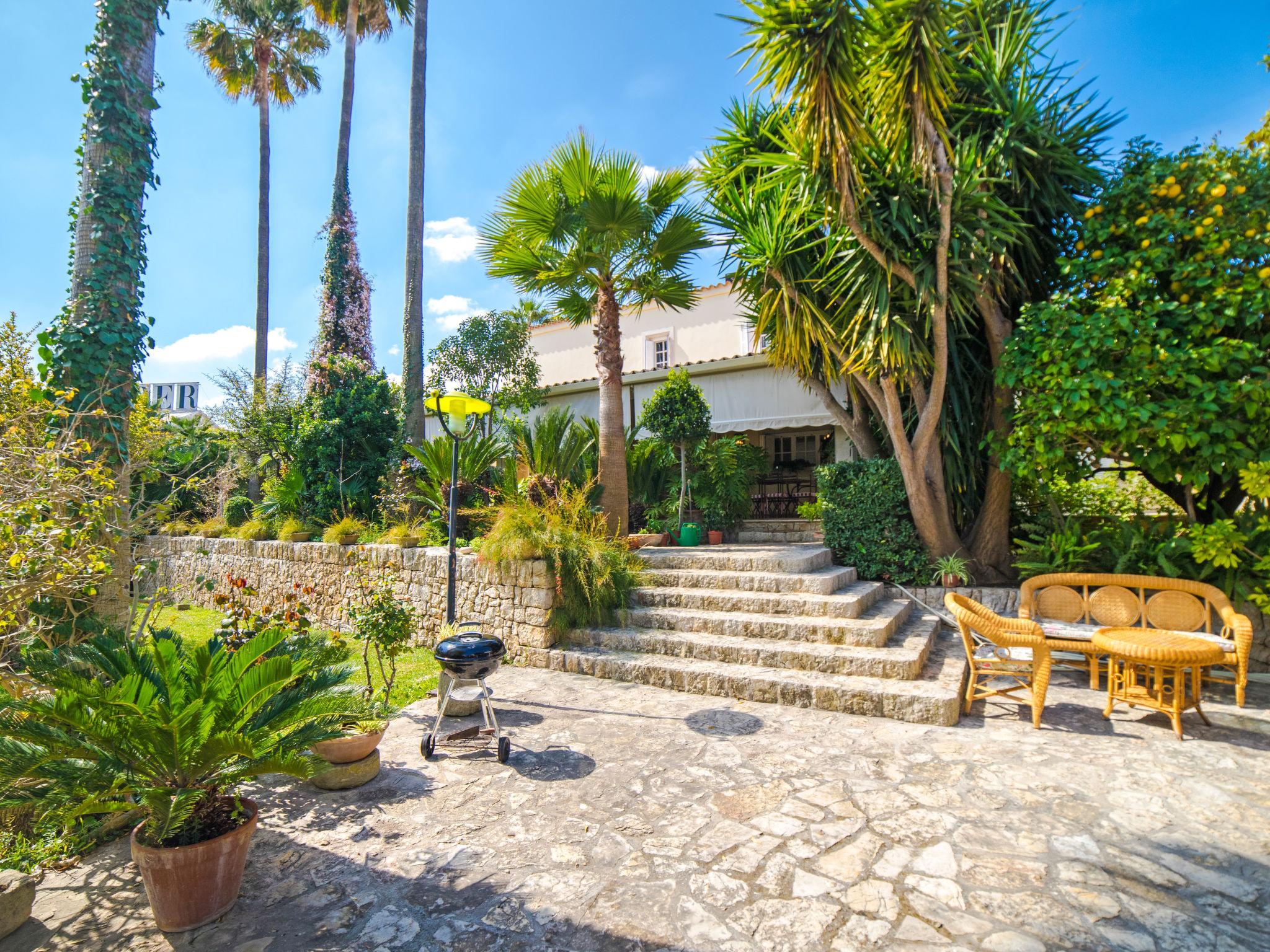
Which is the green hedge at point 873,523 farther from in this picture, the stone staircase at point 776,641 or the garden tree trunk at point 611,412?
the garden tree trunk at point 611,412

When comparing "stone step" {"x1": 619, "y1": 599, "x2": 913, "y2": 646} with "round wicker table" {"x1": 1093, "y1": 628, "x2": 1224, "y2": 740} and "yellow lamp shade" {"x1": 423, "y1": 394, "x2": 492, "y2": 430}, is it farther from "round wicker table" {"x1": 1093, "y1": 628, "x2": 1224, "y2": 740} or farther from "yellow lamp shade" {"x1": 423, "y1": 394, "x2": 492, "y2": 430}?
"yellow lamp shade" {"x1": 423, "y1": 394, "x2": 492, "y2": 430}

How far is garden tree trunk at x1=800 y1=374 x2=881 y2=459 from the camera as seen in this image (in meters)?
9.40

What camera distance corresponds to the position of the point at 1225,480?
6703 mm

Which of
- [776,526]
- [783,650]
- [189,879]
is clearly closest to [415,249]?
[776,526]

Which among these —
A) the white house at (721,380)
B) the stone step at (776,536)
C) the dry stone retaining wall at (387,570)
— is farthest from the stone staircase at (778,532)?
the dry stone retaining wall at (387,570)

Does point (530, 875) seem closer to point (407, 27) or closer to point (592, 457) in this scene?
point (592, 457)

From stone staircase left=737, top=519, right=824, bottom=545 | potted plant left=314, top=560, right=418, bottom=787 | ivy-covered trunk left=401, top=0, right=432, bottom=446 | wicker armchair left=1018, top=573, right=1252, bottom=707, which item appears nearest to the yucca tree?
wicker armchair left=1018, top=573, right=1252, bottom=707

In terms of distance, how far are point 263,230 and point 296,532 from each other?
14.8 meters

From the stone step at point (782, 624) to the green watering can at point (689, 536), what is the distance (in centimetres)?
316

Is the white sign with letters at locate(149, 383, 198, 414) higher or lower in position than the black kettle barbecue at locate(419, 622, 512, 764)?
higher

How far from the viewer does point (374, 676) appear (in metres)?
7.52

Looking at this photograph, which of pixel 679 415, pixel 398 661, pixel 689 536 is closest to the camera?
pixel 398 661

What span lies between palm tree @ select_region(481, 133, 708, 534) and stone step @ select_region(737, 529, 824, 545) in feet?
10.3

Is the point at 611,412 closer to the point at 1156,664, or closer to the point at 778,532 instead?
the point at 778,532
